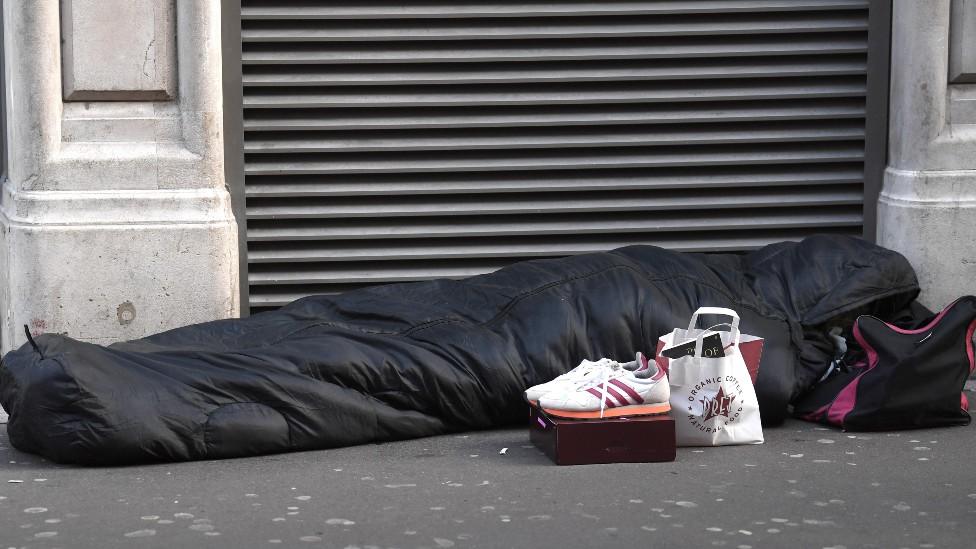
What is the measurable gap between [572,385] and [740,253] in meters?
1.84

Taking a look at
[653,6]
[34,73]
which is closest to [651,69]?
[653,6]

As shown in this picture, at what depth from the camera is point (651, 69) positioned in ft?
18.1

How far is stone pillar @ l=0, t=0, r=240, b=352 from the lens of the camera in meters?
4.99

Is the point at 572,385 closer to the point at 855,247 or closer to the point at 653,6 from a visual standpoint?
the point at 855,247

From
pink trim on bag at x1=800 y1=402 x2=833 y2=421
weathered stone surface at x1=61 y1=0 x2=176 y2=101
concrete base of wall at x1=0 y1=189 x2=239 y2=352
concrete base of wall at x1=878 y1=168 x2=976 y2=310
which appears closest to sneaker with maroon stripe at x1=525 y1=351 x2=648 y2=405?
pink trim on bag at x1=800 y1=402 x2=833 y2=421

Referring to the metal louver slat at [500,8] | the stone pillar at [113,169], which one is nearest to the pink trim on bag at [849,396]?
the metal louver slat at [500,8]

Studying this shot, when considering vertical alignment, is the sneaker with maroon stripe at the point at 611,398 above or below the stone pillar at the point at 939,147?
below

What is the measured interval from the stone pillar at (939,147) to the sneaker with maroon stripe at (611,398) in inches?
71.3

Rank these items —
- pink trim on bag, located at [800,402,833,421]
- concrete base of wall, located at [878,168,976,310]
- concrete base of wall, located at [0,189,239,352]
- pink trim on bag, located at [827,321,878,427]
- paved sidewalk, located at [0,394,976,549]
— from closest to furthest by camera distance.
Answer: paved sidewalk, located at [0,394,976,549]
pink trim on bag, located at [827,321,878,427]
pink trim on bag, located at [800,402,833,421]
concrete base of wall, located at [0,189,239,352]
concrete base of wall, located at [878,168,976,310]

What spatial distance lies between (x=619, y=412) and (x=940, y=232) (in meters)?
1.99

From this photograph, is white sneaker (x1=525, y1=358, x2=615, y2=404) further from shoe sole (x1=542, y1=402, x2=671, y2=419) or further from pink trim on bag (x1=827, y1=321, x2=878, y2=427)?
pink trim on bag (x1=827, y1=321, x2=878, y2=427)

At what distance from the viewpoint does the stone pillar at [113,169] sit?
499 centimetres

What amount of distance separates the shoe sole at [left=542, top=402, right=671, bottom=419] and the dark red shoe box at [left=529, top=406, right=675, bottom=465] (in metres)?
0.01

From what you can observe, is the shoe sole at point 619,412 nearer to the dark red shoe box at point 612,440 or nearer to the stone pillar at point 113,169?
the dark red shoe box at point 612,440
